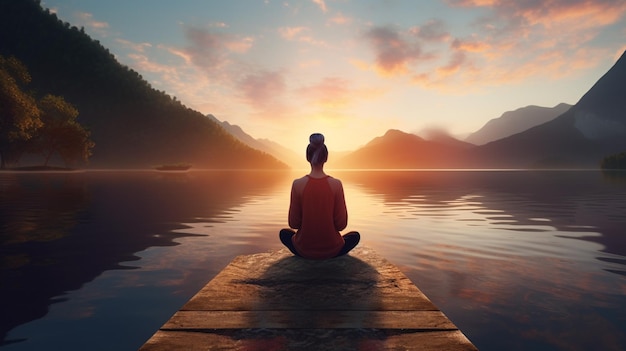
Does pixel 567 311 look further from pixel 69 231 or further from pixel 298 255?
pixel 69 231

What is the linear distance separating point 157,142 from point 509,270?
163 meters

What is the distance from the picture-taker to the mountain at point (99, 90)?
13688cm

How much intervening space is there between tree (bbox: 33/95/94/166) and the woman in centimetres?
8200

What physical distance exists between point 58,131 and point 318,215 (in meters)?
82.8

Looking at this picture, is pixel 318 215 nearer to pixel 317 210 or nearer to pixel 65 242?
pixel 317 210

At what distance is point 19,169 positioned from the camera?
72.9 meters

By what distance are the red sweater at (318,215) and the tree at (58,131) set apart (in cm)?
8201

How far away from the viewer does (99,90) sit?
14612cm

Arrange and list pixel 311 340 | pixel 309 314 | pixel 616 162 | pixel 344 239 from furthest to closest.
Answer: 1. pixel 616 162
2. pixel 344 239
3. pixel 309 314
4. pixel 311 340

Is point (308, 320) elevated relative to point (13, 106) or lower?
lower

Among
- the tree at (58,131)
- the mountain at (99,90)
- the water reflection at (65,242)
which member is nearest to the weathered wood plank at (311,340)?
the water reflection at (65,242)

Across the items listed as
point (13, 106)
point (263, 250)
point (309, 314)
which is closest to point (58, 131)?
point (13, 106)

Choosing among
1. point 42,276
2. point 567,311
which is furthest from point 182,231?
point 567,311

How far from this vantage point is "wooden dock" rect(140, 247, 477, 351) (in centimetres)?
384
